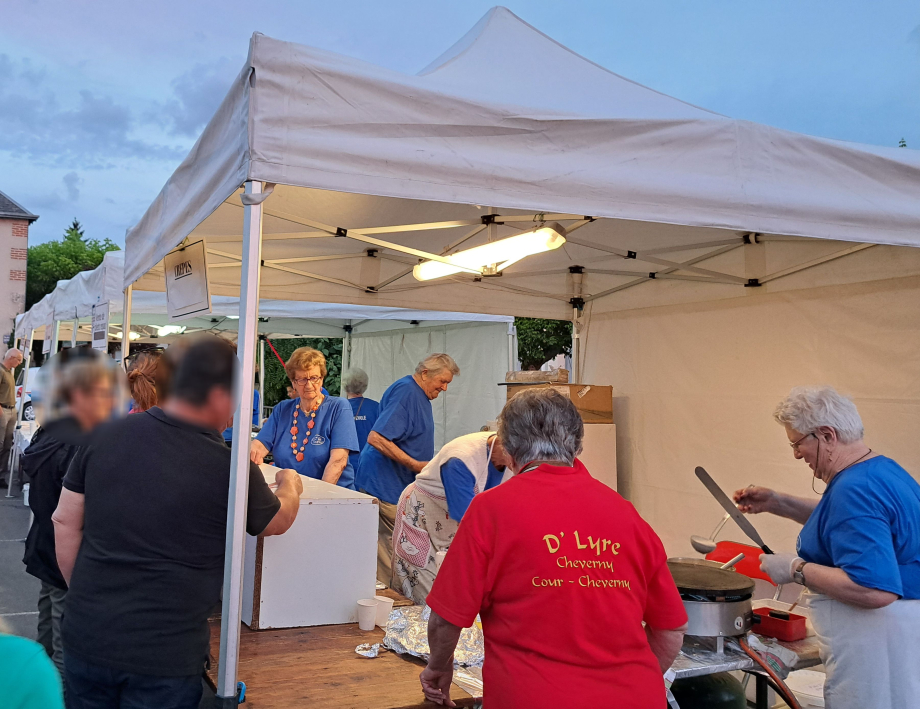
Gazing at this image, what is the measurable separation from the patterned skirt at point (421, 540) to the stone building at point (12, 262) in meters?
33.6

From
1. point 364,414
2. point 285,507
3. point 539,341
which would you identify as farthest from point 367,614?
point 539,341

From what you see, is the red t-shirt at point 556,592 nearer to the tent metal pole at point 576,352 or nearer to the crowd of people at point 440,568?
the crowd of people at point 440,568

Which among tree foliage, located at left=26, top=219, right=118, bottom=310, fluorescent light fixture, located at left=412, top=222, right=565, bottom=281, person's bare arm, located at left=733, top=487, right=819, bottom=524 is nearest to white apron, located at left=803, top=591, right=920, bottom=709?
person's bare arm, located at left=733, top=487, right=819, bottom=524

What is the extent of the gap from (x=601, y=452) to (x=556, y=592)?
3.59 metres

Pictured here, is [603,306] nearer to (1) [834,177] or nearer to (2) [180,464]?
(1) [834,177]

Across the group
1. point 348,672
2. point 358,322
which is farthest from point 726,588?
point 358,322

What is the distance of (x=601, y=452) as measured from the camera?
5020 millimetres

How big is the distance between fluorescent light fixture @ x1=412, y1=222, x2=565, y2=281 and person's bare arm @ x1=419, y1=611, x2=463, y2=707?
6.77 feet

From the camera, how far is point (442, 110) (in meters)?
2.04

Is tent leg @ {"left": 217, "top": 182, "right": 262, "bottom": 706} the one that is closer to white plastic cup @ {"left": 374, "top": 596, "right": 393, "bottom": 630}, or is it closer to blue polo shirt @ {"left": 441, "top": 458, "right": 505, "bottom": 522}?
white plastic cup @ {"left": 374, "top": 596, "right": 393, "bottom": 630}

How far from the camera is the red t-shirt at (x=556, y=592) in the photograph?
152 centimetres

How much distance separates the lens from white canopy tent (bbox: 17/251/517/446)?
7176 mm

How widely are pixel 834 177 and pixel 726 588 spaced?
138 cm

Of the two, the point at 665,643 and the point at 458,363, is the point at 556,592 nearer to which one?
the point at 665,643
